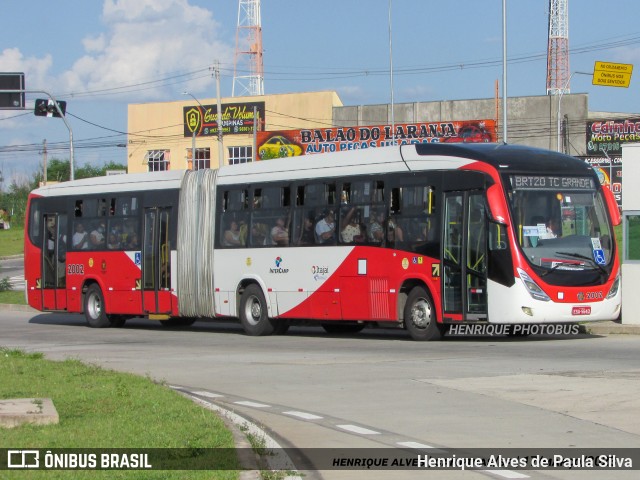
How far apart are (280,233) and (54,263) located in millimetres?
8689

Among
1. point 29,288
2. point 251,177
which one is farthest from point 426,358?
point 29,288

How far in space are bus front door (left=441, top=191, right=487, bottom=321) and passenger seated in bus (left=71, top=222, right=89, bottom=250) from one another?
11.9 m

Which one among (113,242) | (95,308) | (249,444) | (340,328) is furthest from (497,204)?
(95,308)

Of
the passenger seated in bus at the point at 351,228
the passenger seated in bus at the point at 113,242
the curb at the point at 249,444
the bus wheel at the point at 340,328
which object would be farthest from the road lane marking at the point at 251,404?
the passenger seated in bus at the point at 113,242

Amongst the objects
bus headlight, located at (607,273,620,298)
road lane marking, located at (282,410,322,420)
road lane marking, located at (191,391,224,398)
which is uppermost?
bus headlight, located at (607,273,620,298)

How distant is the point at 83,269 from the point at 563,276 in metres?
13.9

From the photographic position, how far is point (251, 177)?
25.2 m

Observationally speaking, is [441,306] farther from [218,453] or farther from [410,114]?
[410,114]

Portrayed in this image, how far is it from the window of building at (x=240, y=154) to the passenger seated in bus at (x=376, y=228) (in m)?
63.0

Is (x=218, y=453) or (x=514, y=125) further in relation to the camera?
(x=514, y=125)

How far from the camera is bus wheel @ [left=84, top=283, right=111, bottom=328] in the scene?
95.5 feet

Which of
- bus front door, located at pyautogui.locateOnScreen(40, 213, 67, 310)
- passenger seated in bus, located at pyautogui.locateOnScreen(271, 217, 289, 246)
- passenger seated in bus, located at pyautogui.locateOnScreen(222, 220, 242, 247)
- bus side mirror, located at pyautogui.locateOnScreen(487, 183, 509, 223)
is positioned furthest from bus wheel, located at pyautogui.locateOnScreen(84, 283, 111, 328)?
bus side mirror, located at pyautogui.locateOnScreen(487, 183, 509, 223)

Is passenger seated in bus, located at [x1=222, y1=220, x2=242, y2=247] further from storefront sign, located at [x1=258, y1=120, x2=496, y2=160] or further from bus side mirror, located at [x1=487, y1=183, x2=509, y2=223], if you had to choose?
storefront sign, located at [x1=258, y1=120, x2=496, y2=160]

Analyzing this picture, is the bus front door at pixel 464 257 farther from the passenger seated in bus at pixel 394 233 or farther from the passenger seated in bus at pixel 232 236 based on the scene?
→ the passenger seated in bus at pixel 232 236
